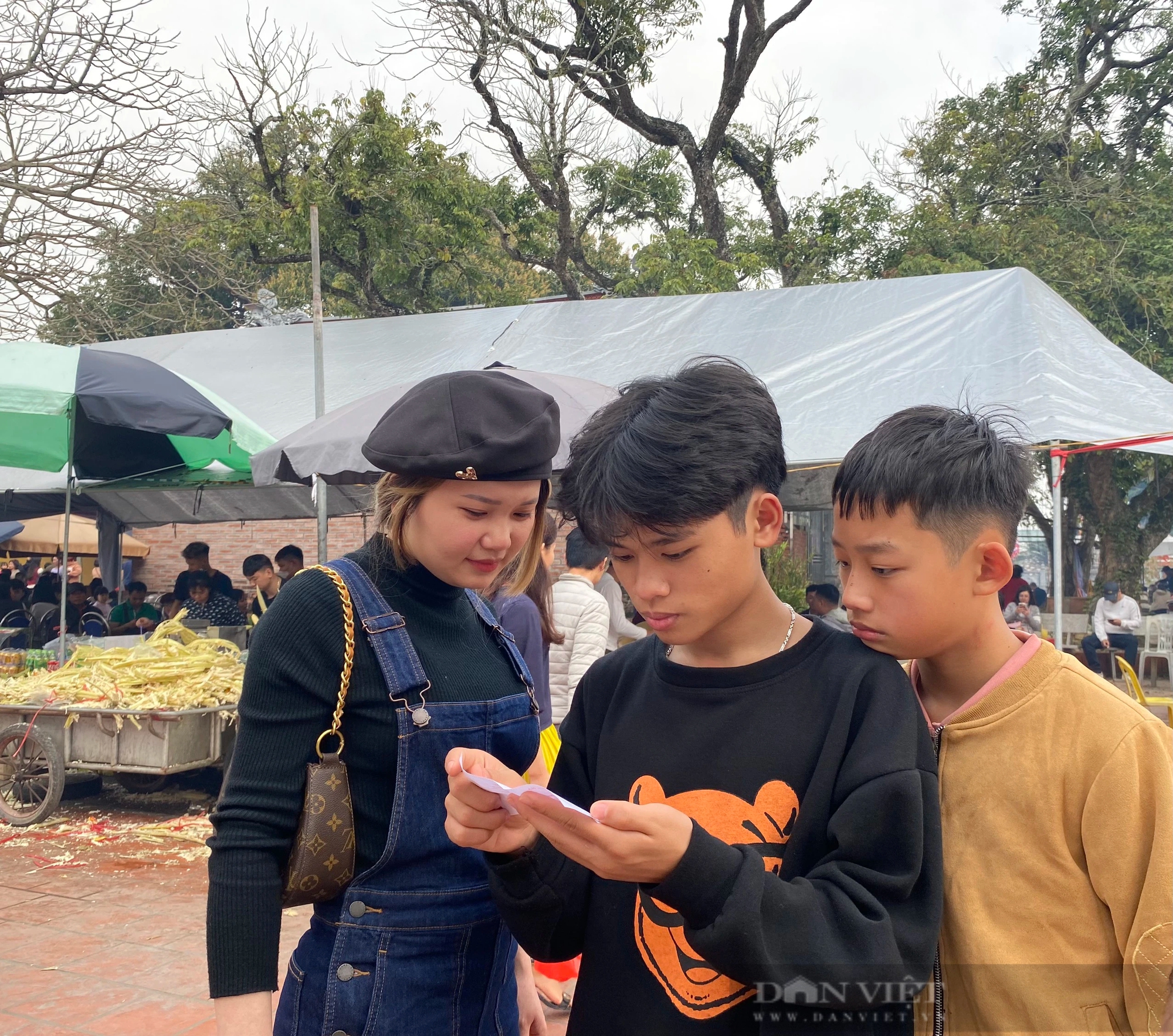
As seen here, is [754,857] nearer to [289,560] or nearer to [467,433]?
[467,433]

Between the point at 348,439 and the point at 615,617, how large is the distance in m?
2.03

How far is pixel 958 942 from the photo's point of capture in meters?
1.23

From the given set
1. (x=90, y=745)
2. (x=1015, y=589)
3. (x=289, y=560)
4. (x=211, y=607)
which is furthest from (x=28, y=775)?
(x=1015, y=589)

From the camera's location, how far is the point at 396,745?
4.71ft

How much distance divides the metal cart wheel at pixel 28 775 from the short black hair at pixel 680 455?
6248 mm

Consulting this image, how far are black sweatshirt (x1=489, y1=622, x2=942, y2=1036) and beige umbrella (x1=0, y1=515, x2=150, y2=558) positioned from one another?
19.2 m

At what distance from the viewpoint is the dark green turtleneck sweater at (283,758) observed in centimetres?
132

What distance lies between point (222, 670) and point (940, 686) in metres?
6.02

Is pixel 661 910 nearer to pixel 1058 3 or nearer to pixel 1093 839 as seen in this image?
pixel 1093 839

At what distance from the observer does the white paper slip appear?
0.98 meters

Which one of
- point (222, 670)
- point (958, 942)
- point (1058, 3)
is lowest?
point (222, 670)

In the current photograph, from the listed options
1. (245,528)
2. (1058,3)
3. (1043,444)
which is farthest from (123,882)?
(1058,3)

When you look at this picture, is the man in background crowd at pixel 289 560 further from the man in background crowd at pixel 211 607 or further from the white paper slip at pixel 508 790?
the white paper slip at pixel 508 790

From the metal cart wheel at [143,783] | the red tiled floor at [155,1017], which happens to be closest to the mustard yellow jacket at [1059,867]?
the red tiled floor at [155,1017]
